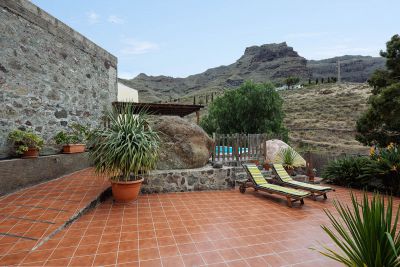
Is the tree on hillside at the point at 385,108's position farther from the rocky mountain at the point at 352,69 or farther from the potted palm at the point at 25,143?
the rocky mountain at the point at 352,69

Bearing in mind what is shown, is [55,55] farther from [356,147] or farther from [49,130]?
[356,147]

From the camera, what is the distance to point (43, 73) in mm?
5777

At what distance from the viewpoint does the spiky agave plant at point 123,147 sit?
171 inches

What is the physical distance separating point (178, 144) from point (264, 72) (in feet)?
258

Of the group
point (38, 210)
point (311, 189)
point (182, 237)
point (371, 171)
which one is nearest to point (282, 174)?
point (311, 189)

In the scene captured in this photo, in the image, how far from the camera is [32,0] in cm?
544

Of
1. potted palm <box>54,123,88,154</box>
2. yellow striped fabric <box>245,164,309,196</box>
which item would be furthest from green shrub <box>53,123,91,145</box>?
yellow striped fabric <box>245,164,309,196</box>

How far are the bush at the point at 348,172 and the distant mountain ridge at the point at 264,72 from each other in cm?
5698

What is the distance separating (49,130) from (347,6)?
46.3ft

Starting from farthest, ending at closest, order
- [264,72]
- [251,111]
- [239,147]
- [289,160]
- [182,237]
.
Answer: [264,72], [251,111], [239,147], [289,160], [182,237]

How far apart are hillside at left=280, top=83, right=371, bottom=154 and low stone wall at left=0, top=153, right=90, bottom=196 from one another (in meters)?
15.6

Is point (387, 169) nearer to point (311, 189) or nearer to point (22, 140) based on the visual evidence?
point (311, 189)

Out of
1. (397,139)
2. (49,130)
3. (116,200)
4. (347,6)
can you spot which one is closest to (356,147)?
(397,139)

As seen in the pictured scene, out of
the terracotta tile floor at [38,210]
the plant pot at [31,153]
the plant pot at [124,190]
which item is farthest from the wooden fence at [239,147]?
the plant pot at [31,153]
